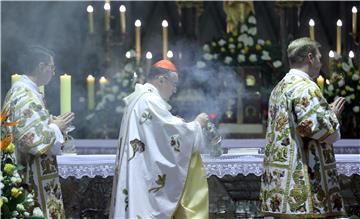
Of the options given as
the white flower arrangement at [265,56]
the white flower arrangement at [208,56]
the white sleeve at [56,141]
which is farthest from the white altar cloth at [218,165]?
the white flower arrangement at [265,56]

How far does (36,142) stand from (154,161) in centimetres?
78

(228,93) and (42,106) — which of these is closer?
(42,106)

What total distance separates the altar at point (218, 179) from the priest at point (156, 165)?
780mm

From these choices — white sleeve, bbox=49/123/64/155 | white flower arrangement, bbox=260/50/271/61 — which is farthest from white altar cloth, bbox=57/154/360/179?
white flower arrangement, bbox=260/50/271/61

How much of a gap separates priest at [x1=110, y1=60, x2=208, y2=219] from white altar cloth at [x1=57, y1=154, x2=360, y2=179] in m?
0.74

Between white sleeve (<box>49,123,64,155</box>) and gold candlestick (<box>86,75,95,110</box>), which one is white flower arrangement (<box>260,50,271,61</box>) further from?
white sleeve (<box>49,123,64,155</box>)

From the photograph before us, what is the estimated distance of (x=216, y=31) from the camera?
46.1 feet

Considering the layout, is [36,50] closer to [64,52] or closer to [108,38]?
[108,38]

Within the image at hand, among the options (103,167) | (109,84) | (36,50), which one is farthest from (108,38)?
(36,50)

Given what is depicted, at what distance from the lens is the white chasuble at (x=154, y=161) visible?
7.72m

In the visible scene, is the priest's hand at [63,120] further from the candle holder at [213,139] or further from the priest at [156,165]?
the candle holder at [213,139]

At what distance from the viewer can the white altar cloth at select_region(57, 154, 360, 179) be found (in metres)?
8.50

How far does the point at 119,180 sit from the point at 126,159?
0.14 metres

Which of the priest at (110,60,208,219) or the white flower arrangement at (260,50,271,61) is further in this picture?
the white flower arrangement at (260,50,271,61)
